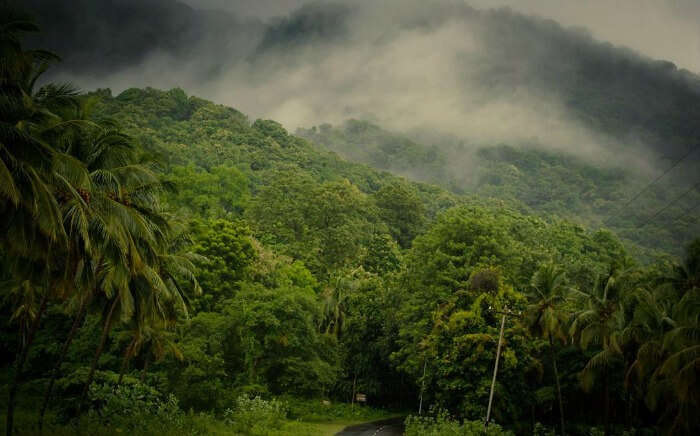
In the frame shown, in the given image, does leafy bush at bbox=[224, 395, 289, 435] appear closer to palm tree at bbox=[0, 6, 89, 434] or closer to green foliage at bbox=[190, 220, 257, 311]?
green foliage at bbox=[190, 220, 257, 311]

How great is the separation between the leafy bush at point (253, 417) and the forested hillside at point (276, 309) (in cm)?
12

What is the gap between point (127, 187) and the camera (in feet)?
58.6

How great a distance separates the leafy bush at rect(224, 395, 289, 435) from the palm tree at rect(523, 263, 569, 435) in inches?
584

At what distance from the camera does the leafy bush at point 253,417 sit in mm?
24781

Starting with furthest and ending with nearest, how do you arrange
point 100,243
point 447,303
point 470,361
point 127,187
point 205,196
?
point 205,196, point 447,303, point 470,361, point 127,187, point 100,243

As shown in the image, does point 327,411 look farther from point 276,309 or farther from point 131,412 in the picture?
point 131,412

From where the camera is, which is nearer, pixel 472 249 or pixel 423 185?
pixel 472 249

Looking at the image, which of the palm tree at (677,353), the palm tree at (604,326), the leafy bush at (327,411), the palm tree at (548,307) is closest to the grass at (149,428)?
the leafy bush at (327,411)

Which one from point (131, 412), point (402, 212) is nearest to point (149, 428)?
point (131, 412)

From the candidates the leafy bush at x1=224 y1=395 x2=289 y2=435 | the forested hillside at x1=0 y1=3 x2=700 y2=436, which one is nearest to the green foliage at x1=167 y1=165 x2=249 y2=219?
the forested hillside at x1=0 y1=3 x2=700 y2=436

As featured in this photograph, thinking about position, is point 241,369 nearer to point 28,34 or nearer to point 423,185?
point 28,34

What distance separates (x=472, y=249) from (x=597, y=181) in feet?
475

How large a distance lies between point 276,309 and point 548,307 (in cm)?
1545

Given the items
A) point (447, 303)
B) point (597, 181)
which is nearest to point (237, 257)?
point (447, 303)
